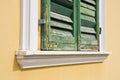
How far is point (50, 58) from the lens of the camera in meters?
1.02

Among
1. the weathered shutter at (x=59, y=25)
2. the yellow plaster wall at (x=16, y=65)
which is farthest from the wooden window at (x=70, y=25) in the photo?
the yellow plaster wall at (x=16, y=65)

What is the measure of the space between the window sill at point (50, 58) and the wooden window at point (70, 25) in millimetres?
37

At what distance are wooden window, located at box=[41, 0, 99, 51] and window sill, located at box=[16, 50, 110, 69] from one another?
37mm

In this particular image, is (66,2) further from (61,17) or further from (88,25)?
(88,25)

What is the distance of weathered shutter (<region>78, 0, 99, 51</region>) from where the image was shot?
129 centimetres

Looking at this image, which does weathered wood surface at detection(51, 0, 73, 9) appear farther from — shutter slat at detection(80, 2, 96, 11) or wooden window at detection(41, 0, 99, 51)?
shutter slat at detection(80, 2, 96, 11)

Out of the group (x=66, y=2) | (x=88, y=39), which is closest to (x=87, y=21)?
(x=88, y=39)

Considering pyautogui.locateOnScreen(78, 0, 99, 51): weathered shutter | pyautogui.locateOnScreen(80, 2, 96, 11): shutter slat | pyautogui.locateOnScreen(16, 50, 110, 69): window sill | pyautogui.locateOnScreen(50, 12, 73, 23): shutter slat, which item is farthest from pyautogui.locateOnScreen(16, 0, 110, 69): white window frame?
pyautogui.locateOnScreen(80, 2, 96, 11): shutter slat

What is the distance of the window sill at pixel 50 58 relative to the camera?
89 centimetres

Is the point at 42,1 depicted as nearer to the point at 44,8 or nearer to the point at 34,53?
the point at 44,8

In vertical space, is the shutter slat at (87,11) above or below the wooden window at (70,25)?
above

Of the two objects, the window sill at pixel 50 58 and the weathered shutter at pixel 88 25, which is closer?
the window sill at pixel 50 58

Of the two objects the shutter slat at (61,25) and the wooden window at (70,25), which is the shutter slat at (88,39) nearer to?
the wooden window at (70,25)

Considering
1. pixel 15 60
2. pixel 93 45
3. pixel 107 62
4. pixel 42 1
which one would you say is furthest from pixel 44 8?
pixel 107 62
